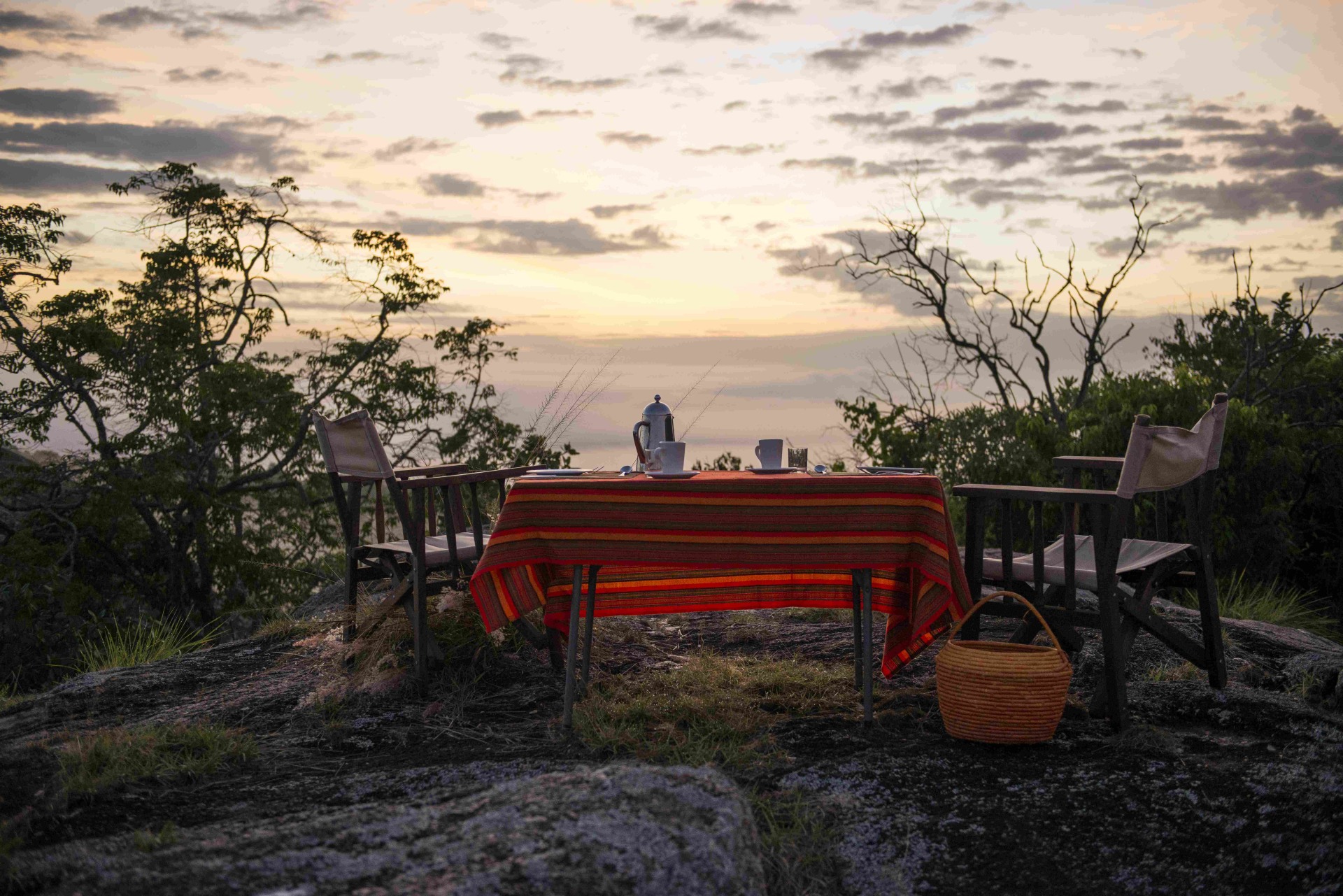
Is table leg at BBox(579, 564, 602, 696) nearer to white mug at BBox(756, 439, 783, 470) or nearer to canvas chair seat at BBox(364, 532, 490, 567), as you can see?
canvas chair seat at BBox(364, 532, 490, 567)

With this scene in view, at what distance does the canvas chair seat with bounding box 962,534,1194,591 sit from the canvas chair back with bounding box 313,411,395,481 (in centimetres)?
225

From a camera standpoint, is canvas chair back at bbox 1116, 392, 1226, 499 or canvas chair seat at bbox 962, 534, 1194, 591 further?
canvas chair seat at bbox 962, 534, 1194, 591

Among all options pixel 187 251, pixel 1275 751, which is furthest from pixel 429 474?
A: pixel 187 251

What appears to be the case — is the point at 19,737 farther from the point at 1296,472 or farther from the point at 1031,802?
the point at 1296,472

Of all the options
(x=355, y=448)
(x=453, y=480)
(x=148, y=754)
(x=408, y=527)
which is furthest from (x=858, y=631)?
(x=148, y=754)

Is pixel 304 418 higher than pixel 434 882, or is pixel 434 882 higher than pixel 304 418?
pixel 304 418

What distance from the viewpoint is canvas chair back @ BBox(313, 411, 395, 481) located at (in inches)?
148

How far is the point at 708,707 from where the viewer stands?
3.39 metres

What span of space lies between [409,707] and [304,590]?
19.5 ft

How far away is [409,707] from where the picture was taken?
12.0ft

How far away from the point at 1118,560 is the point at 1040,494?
1.27 feet

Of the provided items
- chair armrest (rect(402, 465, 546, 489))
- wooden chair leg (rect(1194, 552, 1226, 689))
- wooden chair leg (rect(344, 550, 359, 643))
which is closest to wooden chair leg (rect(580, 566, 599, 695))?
chair armrest (rect(402, 465, 546, 489))

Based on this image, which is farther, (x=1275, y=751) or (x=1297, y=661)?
(x=1297, y=661)

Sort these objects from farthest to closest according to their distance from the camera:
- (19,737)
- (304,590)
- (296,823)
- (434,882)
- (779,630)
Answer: (304,590) < (779,630) < (19,737) < (296,823) < (434,882)
